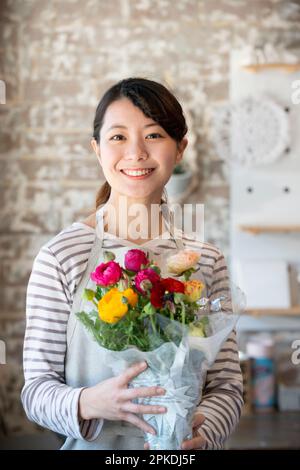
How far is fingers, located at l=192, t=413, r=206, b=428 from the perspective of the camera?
2.95ft

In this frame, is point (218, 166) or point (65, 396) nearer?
point (65, 396)

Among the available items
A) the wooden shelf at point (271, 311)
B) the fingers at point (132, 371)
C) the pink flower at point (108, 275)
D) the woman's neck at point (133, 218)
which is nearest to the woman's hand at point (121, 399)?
the fingers at point (132, 371)

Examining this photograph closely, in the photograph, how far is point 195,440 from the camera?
0.89 m

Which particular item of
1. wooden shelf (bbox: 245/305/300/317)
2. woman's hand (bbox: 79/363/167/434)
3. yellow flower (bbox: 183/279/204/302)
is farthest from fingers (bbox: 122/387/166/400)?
wooden shelf (bbox: 245/305/300/317)

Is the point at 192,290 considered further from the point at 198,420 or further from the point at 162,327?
the point at 198,420

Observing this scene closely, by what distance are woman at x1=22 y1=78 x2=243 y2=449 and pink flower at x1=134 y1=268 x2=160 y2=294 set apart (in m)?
0.14

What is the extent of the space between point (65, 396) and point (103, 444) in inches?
4.3

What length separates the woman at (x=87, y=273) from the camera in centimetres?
93

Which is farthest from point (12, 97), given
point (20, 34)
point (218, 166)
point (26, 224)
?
point (218, 166)

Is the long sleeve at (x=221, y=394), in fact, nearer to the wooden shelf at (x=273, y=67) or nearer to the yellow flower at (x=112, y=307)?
the yellow flower at (x=112, y=307)

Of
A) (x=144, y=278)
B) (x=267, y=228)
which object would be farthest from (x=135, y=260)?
(x=267, y=228)

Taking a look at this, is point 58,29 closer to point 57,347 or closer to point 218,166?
point 218,166

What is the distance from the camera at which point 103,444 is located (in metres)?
0.97

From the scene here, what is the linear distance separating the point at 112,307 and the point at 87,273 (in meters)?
0.19
